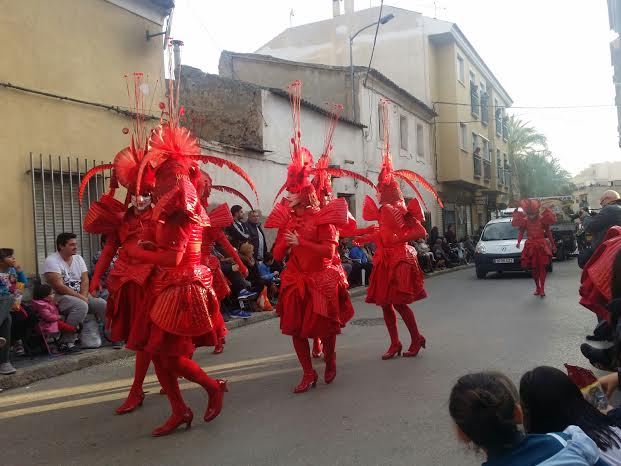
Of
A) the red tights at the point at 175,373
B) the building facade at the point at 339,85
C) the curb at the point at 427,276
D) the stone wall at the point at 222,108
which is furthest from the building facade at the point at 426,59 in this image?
the red tights at the point at 175,373

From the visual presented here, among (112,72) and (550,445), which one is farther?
(112,72)

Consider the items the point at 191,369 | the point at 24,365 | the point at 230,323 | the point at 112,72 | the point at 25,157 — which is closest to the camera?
the point at 191,369

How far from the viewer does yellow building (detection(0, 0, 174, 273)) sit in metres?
9.03

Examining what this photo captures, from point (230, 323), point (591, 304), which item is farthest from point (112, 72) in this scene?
point (591, 304)

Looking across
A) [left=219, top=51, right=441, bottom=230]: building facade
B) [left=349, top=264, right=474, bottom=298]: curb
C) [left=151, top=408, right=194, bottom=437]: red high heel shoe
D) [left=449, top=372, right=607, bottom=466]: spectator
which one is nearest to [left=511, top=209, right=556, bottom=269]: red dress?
[left=349, top=264, right=474, bottom=298]: curb

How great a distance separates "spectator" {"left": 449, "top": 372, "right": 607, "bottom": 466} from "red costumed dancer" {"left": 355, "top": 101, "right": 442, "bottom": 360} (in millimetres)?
4495

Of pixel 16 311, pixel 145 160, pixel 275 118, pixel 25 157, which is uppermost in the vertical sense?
pixel 275 118

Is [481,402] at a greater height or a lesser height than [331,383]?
greater

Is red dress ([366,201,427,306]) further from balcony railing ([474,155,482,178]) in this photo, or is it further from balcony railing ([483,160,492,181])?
balcony railing ([483,160,492,181])

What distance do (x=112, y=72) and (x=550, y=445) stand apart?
34.6 ft

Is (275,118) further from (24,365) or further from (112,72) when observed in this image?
(24,365)

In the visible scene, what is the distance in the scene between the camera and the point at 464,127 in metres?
31.6

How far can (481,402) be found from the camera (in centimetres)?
210

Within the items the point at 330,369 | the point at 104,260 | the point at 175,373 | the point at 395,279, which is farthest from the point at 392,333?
the point at 104,260
